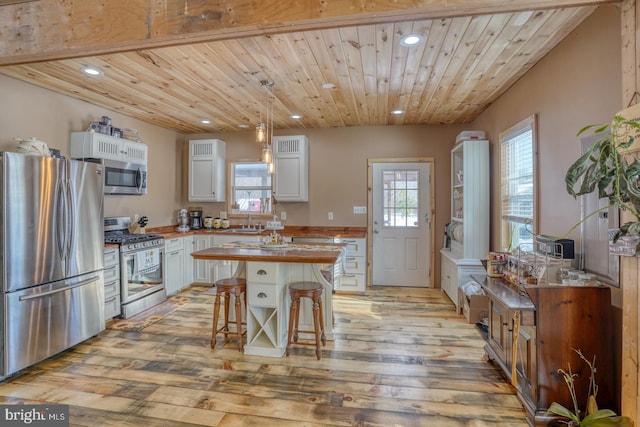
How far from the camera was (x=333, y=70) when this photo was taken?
3.03 metres

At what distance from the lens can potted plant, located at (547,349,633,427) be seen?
5.31ft

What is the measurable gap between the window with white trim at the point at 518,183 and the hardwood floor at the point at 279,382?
1151 millimetres

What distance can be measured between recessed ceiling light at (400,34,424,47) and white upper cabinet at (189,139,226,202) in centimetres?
375

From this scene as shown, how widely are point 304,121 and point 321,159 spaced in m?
0.72

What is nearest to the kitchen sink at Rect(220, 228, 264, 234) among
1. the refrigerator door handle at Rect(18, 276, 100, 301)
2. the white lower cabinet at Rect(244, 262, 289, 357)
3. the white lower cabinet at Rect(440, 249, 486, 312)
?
the refrigerator door handle at Rect(18, 276, 100, 301)

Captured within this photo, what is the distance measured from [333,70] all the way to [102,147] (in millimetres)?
2901

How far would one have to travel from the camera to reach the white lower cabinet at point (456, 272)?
13.0ft

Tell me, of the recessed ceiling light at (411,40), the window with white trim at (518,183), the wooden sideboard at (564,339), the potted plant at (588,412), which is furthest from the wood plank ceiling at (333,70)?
the potted plant at (588,412)

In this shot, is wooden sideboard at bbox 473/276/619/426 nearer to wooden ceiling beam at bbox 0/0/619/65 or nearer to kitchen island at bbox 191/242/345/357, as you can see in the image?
kitchen island at bbox 191/242/345/357

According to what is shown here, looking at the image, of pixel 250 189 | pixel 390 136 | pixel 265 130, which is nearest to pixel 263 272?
pixel 265 130

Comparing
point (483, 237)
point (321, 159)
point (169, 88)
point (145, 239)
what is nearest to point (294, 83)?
point (169, 88)

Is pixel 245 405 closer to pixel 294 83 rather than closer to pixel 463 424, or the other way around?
pixel 463 424

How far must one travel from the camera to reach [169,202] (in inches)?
217

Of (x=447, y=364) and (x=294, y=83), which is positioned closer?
(x=447, y=364)
